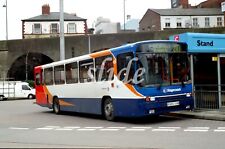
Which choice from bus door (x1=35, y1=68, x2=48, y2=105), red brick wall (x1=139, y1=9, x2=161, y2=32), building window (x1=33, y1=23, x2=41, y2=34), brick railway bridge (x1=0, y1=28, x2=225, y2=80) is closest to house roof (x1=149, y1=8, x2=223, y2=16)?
red brick wall (x1=139, y1=9, x2=161, y2=32)

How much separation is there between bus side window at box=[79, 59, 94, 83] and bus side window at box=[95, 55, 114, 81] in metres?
0.55

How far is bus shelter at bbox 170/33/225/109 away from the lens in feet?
58.9

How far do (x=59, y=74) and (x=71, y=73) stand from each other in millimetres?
1743

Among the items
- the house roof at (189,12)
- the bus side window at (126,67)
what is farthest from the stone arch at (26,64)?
the bus side window at (126,67)

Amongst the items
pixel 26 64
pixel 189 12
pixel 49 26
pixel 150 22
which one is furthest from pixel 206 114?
pixel 150 22

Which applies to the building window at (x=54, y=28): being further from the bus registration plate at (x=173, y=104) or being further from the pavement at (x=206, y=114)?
the bus registration plate at (x=173, y=104)

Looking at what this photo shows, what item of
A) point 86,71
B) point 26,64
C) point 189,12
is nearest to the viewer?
point 86,71

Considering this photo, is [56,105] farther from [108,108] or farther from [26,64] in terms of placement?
[26,64]

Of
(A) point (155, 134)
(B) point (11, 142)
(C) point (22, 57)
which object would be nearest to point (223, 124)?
(A) point (155, 134)

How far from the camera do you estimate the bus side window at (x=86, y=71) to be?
60.6 ft

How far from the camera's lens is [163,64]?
15.6 metres

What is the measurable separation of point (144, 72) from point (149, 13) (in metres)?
82.2

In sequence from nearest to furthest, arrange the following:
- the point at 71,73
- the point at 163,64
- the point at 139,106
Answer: the point at 139,106 → the point at 163,64 → the point at 71,73

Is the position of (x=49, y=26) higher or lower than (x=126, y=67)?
higher
